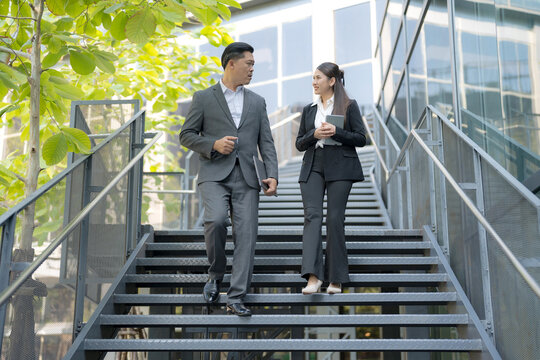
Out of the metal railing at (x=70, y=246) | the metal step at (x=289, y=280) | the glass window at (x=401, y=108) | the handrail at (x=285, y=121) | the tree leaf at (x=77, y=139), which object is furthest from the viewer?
the handrail at (x=285, y=121)

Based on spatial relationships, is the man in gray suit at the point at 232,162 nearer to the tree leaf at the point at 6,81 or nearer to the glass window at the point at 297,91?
the tree leaf at the point at 6,81

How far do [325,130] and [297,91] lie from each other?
13.5 m

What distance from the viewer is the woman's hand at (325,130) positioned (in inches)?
191

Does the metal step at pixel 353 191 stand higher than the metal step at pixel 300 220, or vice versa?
the metal step at pixel 353 191

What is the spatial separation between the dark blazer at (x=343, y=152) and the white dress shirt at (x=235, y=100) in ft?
1.68

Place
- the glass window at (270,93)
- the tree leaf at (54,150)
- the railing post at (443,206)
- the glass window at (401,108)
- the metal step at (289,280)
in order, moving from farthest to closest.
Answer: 1. the glass window at (270,93)
2. the glass window at (401,108)
3. the railing post at (443,206)
4. the metal step at (289,280)
5. the tree leaf at (54,150)

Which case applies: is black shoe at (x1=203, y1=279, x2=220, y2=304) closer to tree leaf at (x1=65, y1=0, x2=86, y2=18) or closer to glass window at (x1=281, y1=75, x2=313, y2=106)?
tree leaf at (x1=65, y1=0, x2=86, y2=18)

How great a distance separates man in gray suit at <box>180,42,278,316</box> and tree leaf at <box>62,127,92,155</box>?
2.44ft

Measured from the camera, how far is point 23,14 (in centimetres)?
497

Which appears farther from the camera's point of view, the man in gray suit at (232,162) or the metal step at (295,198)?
Answer: the metal step at (295,198)

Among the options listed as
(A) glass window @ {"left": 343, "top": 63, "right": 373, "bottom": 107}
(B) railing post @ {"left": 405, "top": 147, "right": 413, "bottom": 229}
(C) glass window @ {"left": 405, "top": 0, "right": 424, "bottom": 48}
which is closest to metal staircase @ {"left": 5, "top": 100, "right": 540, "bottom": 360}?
(B) railing post @ {"left": 405, "top": 147, "right": 413, "bottom": 229}

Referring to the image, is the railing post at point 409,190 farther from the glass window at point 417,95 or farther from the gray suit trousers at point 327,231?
the gray suit trousers at point 327,231

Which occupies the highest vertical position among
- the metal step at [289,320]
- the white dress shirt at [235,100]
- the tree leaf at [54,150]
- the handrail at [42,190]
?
the white dress shirt at [235,100]

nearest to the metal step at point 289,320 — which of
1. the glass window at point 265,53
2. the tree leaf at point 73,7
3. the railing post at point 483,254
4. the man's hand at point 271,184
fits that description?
the railing post at point 483,254
